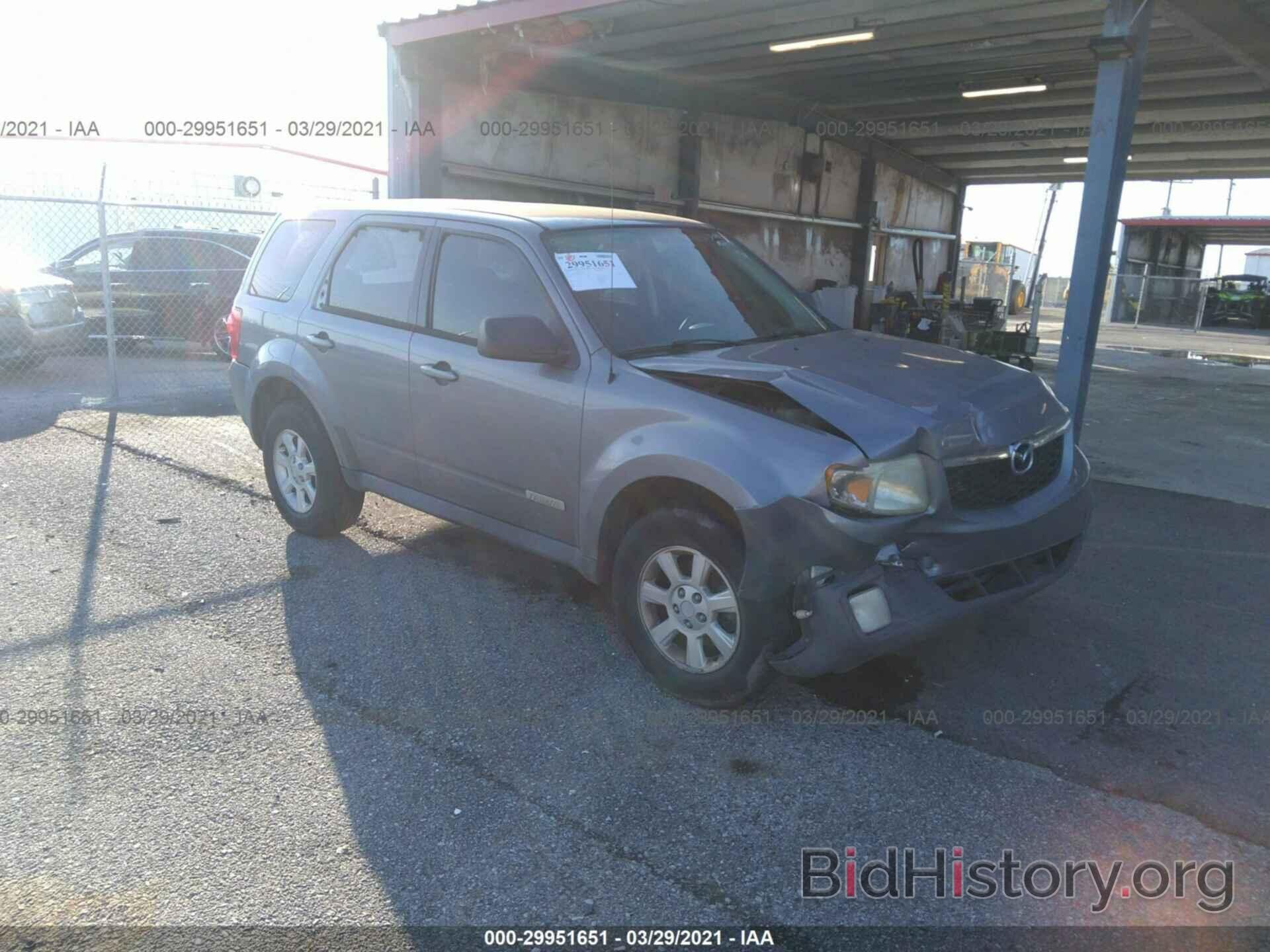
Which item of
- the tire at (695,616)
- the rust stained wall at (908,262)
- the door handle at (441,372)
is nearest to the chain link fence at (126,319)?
the door handle at (441,372)

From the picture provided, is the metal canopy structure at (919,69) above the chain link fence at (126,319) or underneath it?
above

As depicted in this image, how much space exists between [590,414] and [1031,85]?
34.8ft

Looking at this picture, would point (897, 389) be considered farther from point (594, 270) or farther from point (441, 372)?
A: point (441, 372)

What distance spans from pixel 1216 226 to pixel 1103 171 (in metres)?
33.6

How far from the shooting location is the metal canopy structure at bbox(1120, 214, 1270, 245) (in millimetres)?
34219

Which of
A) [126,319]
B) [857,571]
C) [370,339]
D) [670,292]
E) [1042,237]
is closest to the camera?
[857,571]

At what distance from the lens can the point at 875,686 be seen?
3.98 meters

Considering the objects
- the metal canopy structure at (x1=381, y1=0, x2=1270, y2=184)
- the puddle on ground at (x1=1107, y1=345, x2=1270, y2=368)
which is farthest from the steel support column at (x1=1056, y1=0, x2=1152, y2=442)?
the puddle on ground at (x1=1107, y1=345, x2=1270, y2=368)

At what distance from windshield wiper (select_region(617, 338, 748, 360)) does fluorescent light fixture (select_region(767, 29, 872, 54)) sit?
23.4 ft

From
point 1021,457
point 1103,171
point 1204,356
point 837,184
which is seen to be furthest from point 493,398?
point 1204,356

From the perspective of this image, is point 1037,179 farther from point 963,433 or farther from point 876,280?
point 963,433

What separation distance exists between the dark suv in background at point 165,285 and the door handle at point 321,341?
810cm

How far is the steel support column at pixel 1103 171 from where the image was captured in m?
7.10

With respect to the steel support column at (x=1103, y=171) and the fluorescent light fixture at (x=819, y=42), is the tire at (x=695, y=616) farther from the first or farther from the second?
the fluorescent light fixture at (x=819, y=42)
